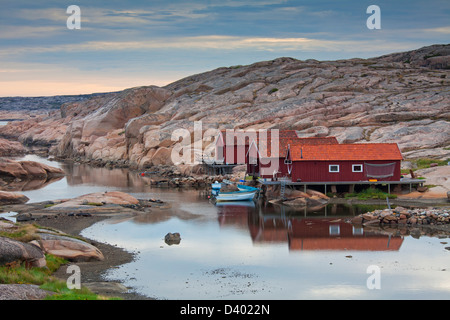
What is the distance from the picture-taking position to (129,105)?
122 metres

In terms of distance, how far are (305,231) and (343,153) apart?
16.2m

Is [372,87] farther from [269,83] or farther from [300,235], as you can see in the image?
[300,235]

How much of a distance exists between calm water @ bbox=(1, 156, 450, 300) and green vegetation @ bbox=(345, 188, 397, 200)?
458 centimetres

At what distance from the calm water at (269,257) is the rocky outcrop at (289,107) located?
32.1 meters

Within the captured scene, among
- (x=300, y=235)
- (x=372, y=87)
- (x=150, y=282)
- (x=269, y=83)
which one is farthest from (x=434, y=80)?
(x=150, y=282)

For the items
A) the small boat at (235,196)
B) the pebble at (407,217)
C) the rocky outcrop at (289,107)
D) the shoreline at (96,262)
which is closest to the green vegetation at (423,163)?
the rocky outcrop at (289,107)

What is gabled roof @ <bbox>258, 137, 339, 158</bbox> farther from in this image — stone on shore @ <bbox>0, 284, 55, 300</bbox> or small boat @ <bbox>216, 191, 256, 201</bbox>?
stone on shore @ <bbox>0, 284, 55, 300</bbox>

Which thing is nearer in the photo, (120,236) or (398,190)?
(120,236)

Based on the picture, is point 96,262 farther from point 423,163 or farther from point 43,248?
point 423,163

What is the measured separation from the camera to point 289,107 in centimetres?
9400

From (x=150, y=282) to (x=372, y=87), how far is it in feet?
276

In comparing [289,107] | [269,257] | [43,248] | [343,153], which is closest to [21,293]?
[43,248]

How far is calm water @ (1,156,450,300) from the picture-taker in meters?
25.6

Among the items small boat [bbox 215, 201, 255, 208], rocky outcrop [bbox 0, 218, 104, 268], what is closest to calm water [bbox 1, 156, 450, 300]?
small boat [bbox 215, 201, 255, 208]
